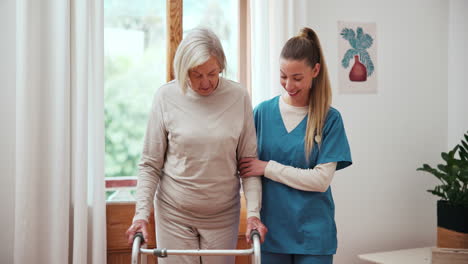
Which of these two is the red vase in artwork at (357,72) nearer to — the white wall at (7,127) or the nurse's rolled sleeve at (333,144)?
the nurse's rolled sleeve at (333,144)

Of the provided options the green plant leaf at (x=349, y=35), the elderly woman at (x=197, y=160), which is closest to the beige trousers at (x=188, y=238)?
the elderly woman at (x=197, y=160)

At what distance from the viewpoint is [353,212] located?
331 centimetres

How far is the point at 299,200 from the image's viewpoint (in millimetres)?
1819

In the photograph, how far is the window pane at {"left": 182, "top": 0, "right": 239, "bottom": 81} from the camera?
296 centimetres

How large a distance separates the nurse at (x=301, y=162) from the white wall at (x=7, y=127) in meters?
1.47

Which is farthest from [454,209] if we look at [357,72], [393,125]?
[357,72]

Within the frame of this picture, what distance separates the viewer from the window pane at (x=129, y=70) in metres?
2.83

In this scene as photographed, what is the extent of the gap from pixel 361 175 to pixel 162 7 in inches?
70.6

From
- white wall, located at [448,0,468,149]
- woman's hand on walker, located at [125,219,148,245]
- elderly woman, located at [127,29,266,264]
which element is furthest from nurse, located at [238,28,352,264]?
white wall, located at [448,0,468,149]

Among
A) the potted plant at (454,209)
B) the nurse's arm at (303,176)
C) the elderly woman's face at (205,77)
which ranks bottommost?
the potted plant at (454,209)

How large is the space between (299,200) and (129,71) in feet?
4.99

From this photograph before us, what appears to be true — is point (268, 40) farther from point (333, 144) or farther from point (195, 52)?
point (195, 52)

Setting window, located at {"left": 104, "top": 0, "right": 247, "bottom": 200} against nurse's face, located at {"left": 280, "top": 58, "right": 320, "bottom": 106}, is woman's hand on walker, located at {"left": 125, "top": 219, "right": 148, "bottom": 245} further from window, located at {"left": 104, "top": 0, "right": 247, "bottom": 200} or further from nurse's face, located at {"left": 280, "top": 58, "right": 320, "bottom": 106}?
window, located at {"left": 104, "top": 0, "right": 247, "bottom": 200}

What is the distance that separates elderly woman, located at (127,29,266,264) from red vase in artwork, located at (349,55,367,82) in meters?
1.69
